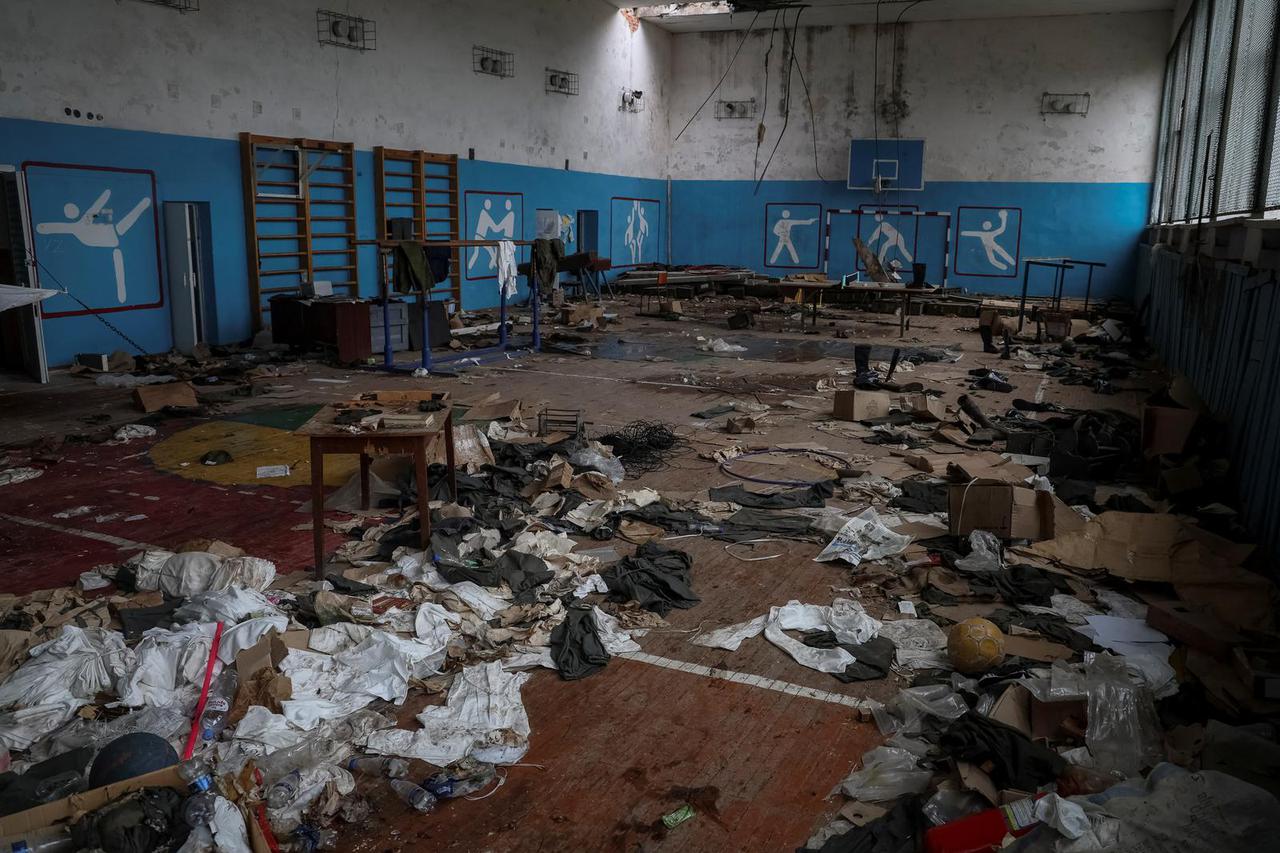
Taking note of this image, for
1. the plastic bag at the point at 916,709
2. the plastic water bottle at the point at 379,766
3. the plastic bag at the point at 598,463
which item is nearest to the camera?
the plastic water bottle at the point at 379,766

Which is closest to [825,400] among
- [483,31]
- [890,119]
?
[483,31]

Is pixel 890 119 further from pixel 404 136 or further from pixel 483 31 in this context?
pixel 404 136

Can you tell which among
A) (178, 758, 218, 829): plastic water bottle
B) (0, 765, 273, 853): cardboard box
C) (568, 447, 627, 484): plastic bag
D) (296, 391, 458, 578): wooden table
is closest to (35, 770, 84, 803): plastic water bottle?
(0, 765, 273, 853): cardboard box

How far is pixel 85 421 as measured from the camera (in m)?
7.98

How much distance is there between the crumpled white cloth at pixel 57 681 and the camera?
328 centimetres

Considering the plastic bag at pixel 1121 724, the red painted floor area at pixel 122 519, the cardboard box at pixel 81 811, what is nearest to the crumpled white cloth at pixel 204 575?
the red painted floor area at pixel 122 519

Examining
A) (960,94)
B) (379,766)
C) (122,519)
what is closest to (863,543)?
(379,766)

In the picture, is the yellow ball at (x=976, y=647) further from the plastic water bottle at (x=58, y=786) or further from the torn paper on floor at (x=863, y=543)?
the plastic water bottle at (x=58, y=786)

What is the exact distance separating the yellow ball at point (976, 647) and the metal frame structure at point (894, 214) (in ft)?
60.2

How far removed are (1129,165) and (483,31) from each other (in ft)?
44.8

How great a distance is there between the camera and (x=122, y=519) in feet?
18.4

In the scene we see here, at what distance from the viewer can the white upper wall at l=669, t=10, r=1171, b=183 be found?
19.4m

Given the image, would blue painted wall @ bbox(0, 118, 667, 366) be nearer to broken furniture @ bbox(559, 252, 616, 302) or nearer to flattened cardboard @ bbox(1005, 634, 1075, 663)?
broken furniture @ bbox(559, 252, 616, 302)

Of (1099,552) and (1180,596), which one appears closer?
(1180,596)
